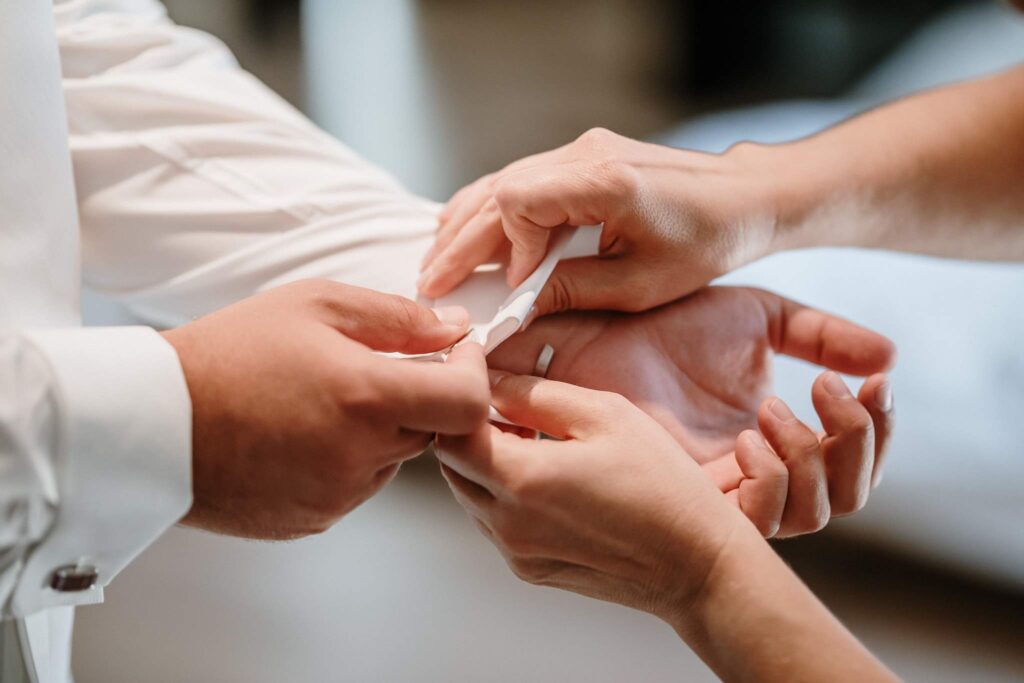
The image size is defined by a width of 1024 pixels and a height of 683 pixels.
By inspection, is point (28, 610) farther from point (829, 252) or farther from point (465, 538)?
point (829, 252)

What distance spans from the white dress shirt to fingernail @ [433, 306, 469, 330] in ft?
0.33

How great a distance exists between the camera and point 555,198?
23.8 inches

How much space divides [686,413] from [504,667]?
0.51m

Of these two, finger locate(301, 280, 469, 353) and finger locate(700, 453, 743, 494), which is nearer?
finger locate(301, 280, 469, 353)

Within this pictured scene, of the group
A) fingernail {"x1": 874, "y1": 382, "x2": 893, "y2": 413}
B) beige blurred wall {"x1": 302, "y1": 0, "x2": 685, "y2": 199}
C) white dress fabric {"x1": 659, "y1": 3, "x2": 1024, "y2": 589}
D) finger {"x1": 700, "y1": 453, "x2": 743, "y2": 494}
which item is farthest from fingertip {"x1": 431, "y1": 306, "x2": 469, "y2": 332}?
beige blurred wall {"x1": 302, "y1": 0, "x2": 685, "y2": 199}

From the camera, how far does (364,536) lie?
1.21 meters

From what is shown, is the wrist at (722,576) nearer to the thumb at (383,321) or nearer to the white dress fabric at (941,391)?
the thumb at (383,321)

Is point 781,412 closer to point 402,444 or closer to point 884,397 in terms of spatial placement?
point 884,397

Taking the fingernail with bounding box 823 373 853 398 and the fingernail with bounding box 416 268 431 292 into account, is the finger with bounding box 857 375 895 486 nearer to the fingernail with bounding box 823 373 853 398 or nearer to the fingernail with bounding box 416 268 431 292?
the fingernail with bounding box 823 373 853 398

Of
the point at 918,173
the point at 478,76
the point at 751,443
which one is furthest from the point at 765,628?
the point at 478,76

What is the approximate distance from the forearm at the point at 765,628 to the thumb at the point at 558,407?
4.3 inches

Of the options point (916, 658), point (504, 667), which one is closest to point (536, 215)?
point (504, 667)

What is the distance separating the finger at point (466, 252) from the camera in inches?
26.0

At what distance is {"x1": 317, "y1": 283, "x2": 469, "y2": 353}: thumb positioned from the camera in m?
0.51
